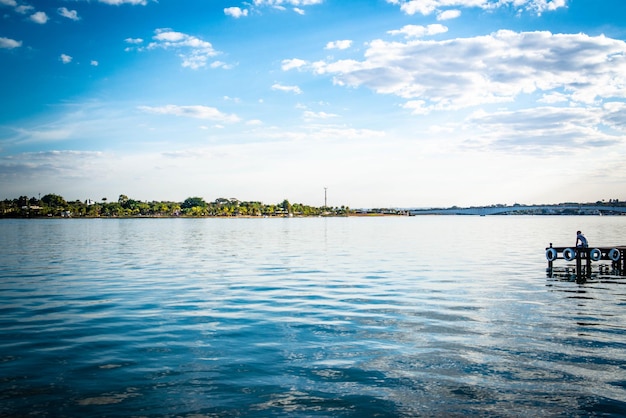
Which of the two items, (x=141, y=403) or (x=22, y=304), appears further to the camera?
(x=22, y=304)

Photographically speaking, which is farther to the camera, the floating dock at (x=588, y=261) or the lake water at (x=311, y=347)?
the floating dock at (x=588, y=261)

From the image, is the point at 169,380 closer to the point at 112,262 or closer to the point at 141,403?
the point at 141,403

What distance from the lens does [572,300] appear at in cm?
3188

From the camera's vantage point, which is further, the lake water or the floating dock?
the floating dock

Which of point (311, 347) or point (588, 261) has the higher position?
point (588, 261)

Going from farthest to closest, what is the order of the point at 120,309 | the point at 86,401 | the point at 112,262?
the point at 112,262 < the point at 120,309 < the point at 86,401

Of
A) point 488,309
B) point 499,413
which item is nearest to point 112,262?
point 488,309

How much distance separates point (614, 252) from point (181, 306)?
43.8 meters

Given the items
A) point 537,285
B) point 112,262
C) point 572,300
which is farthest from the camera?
point 112,262

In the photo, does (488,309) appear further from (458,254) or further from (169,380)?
(458,254)

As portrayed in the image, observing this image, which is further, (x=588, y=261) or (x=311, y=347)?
(x=588, y=261)

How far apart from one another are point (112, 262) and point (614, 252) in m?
53.9

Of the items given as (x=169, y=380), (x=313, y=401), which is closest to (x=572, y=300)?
(x=313, y=401)

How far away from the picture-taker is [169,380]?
16.0 m
